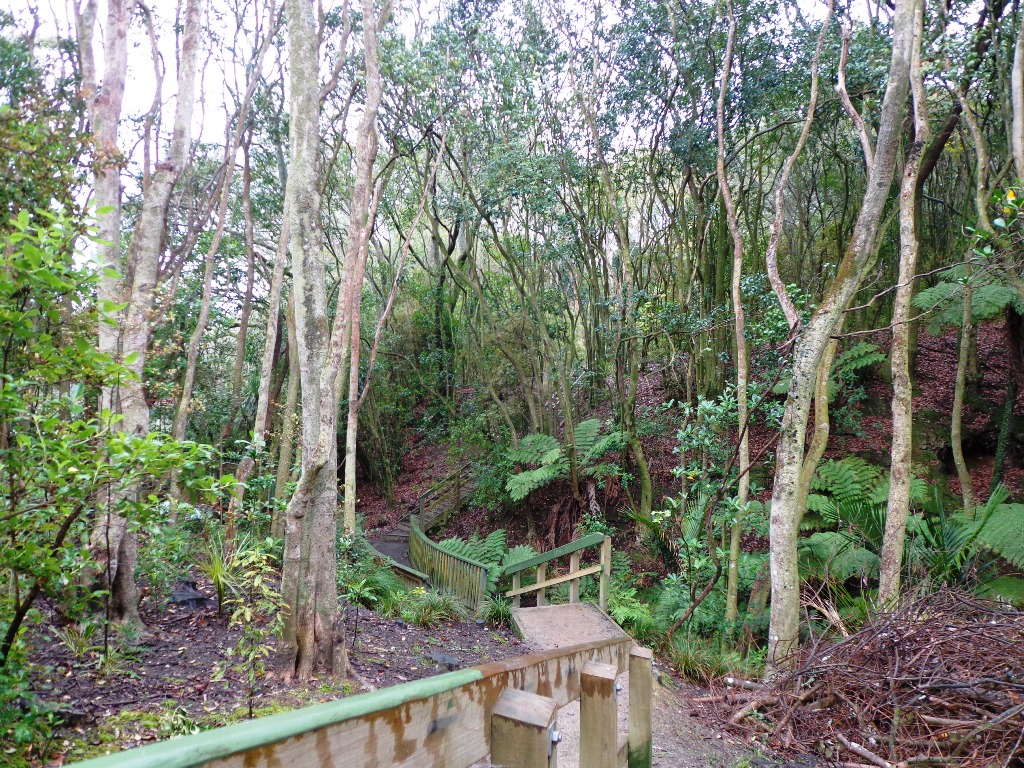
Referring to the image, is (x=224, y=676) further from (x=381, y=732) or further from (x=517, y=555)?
(x=517, y=555)

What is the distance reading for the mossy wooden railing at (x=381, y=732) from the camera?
67cm

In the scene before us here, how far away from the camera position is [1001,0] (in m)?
8.12

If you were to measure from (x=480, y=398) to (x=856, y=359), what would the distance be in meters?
10.4

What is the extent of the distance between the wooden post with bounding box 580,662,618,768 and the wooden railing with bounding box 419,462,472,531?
1423cm

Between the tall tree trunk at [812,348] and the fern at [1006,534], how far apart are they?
229 cm

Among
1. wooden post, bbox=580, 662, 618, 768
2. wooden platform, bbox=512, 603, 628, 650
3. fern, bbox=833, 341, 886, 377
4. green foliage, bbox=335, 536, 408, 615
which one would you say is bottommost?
wooden platform, bbox=512, 603, 628, 650

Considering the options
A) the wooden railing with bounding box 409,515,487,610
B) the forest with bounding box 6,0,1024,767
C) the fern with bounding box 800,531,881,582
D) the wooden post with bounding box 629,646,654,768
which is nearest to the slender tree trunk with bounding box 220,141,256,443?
the forest with bounding box 6,0,1024,767

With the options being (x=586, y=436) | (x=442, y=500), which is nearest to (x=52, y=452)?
(x=586, y=436)

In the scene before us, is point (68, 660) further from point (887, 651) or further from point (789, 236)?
point (789, 236)

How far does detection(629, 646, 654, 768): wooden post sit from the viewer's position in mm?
2453

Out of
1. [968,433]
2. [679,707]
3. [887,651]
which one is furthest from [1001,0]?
[679,707]

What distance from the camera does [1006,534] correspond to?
21.9 feet

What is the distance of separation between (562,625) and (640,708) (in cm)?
633

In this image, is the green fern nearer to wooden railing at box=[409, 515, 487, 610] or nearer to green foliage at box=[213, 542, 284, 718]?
wooden railing at box=[409, 515, 487, 610]
